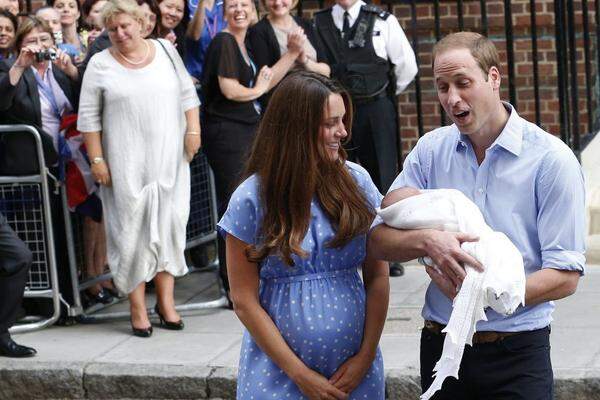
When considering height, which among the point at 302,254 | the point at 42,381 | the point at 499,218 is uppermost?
the point at 499,218

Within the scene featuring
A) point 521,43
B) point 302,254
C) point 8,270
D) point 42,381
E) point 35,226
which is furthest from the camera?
point 521,43

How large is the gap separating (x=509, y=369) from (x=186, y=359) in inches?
129

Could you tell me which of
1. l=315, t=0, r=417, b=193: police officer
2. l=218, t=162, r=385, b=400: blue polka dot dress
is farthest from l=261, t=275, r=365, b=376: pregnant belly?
l=315, t=0, r=417, b=193: police officer

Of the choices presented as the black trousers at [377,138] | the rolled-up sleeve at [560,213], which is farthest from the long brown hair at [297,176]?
the black trousers at [377,138]

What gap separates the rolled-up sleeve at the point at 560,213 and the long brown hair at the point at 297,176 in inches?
21.5

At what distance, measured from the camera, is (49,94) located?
7406mm

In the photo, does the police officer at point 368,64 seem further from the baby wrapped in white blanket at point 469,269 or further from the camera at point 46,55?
the baby wrapped in white blanket at point 469,269

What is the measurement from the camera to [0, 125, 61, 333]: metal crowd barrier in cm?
734

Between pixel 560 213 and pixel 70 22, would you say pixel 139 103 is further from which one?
pixel 560 213

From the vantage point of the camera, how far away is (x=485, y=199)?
3432 millimetres

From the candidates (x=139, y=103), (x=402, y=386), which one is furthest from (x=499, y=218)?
(x=139, y=103)

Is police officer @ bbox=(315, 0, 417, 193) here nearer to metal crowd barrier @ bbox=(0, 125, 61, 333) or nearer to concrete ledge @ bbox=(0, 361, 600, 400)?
metal crowd barrier @ bbox=(0, 125, 61, 333)

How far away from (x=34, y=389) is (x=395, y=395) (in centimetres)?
189

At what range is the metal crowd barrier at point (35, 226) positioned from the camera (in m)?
7.34
